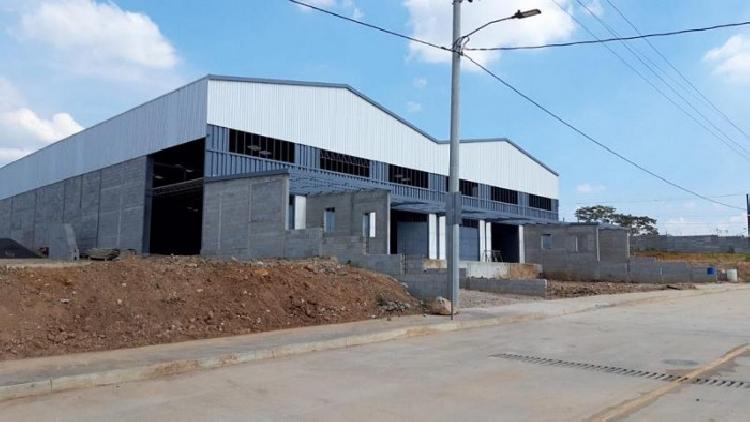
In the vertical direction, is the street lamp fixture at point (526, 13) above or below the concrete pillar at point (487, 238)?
above

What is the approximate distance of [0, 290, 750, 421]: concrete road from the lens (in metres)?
6.89

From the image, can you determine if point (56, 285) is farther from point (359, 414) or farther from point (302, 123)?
point (302, 123)

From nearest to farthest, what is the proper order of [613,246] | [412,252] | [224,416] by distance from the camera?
[224,416]
[412,252]
[613,246]

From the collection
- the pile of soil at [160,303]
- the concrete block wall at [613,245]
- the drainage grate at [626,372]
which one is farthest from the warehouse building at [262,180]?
the drainage grate at [626,372]

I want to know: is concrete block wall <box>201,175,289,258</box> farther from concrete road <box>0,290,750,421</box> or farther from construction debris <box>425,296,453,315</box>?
concrete road <box>0,290,750,421</box>

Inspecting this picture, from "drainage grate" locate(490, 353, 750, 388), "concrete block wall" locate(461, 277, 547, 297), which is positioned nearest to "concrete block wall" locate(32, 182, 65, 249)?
"concrete block wall" locate(461, 277, 547, 297)

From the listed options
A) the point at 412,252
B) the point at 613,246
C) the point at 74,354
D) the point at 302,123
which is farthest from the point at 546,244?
the point at 74,354

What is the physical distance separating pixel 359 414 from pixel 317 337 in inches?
237

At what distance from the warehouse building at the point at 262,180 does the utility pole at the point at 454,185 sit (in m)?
8.36

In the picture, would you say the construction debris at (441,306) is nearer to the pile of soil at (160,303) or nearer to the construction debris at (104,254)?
the pile of soil at (160,303)

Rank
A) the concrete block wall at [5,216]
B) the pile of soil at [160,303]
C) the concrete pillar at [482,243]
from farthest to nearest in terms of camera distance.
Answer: the concrete block wall at [5,216], the concrete pillar at [482,243], the pile of soil at [160,303]

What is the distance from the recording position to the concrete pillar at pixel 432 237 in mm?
45781

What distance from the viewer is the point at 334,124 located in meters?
40.2

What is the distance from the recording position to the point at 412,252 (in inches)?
1827
